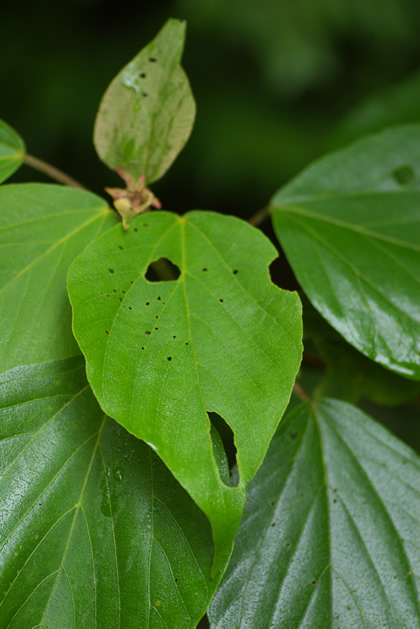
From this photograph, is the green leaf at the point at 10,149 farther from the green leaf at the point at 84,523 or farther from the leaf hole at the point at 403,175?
the leaf hole at the point at 403,175

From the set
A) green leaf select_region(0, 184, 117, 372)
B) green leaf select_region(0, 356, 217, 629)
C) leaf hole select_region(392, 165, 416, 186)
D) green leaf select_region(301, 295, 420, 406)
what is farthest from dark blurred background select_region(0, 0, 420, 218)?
green leaf select_region(0, 356, 217, 629)

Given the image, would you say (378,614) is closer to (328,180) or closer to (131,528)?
(131,528)

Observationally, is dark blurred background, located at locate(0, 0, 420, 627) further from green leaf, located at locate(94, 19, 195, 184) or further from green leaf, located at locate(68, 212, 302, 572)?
green leaf, located at locate(68, 212, 302, 572)

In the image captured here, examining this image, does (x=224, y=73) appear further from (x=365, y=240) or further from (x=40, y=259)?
(x=40, y=259)

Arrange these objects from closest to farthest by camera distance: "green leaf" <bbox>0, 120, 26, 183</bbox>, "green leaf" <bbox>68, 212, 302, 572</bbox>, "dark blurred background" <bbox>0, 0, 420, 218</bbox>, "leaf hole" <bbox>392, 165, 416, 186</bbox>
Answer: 1. "green leaf" <bbox>68, 212, 302, 572</bbox>
2. "green leaf" <bbox>0, 120, 26, 183</bbox>
3. "leaf hole" <bbox>392, 165, 416, 186</bbox>
4. "dark blurred background" <bbox>0, 0, 420, 218</bbox>

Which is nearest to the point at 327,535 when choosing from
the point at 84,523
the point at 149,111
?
the point at 84,523

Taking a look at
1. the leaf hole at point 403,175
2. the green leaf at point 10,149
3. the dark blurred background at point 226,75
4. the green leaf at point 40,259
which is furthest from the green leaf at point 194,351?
the dark blurred background at point 226,75
